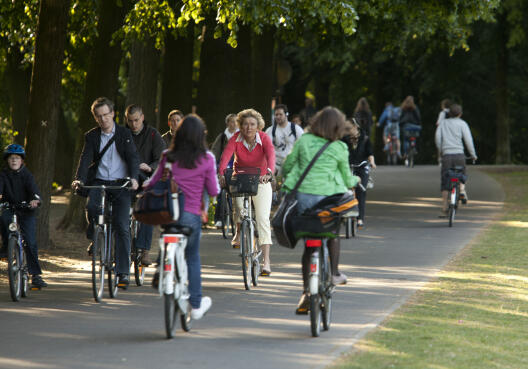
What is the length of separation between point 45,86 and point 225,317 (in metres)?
6.03

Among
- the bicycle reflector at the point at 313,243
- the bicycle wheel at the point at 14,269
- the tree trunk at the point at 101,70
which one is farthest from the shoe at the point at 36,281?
the tree trunk at the point at 101,70

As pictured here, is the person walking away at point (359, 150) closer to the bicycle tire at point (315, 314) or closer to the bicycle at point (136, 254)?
the bicycle at point (136, 254)

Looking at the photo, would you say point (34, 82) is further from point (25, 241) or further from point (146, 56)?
point (146, 56)

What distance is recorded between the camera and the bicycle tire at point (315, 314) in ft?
24.7

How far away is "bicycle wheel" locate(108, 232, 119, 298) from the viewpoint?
972 cm

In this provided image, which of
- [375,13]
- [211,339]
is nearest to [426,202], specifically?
[375,13]

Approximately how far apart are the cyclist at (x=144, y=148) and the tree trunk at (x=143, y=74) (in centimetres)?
734

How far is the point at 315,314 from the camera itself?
753 cm

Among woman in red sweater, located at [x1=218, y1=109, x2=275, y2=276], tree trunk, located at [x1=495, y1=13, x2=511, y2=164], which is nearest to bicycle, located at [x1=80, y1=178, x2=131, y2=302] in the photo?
woman in red sweater, located at [x1=218, y1=109, x2=275, y2=276]

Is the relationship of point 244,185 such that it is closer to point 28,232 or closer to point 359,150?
point 28,232

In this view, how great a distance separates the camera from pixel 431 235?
1550cm

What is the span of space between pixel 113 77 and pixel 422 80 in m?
23.2

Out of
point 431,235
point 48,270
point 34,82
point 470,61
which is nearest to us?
point 48,270

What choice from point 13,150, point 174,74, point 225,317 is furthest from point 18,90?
point 225,317
